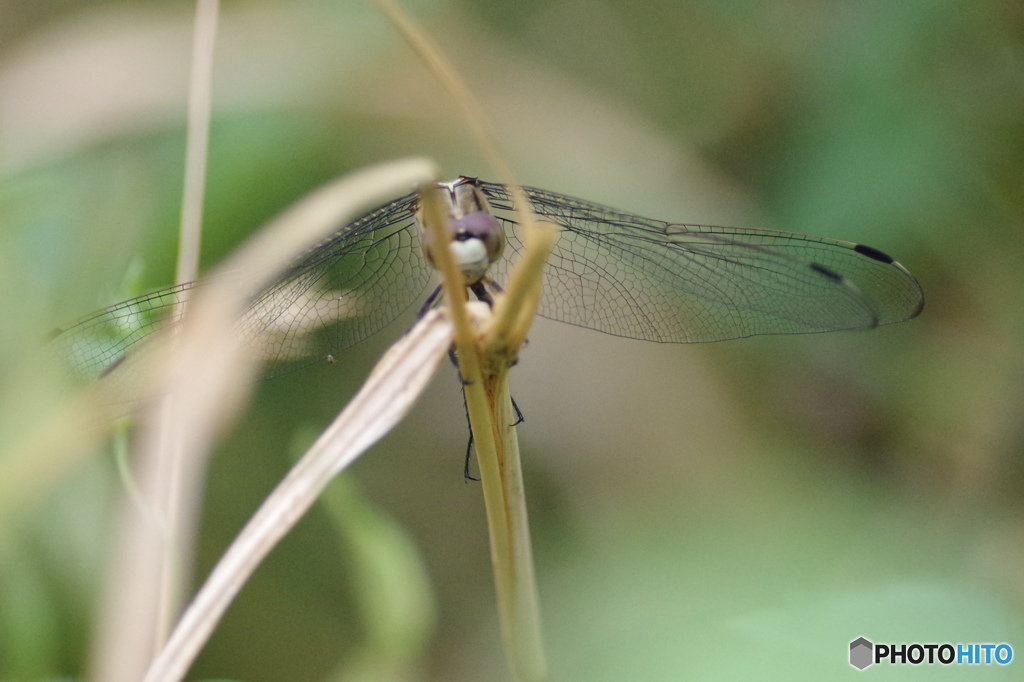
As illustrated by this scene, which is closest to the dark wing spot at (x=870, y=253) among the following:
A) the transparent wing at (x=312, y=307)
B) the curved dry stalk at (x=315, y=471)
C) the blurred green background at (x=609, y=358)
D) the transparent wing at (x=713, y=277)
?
the transparent wing at (x=713, y=277)

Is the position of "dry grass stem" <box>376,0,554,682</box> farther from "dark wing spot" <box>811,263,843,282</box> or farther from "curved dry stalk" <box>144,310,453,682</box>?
"dark wing spot" <box>811,263,843,282</box>

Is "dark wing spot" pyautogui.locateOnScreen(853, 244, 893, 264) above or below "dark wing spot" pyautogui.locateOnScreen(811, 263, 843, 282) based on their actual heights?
above

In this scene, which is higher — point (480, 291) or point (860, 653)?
point (480, 291)

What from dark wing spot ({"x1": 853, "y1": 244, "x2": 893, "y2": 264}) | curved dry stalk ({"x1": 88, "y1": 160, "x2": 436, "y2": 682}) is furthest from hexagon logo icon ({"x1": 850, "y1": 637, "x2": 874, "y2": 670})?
curved dry stalk ({"x1": 88, "y1": 160, "x2": 436, "y2": 682})

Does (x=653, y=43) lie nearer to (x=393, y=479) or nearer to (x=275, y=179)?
(x=275, y=179)

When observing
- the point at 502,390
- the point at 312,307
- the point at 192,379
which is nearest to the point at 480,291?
the point at 312,307

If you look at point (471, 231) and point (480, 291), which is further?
point (480, 291)

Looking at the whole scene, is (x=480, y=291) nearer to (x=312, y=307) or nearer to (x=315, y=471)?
(x=312, y=307)
